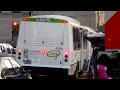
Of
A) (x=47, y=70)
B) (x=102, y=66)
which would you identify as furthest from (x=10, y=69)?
(x=47, y=70)

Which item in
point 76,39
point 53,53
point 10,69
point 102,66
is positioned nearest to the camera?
point 102,66

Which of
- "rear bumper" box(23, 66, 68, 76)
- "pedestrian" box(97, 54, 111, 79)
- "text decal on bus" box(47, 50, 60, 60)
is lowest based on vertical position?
"rear bumper" box(23, 66, 68, 76)

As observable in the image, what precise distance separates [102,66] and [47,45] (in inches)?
309

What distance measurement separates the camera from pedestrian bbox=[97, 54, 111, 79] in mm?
5320

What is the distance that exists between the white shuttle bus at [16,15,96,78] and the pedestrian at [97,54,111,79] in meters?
6.78

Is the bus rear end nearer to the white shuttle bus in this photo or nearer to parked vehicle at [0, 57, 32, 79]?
the white shuttle bus

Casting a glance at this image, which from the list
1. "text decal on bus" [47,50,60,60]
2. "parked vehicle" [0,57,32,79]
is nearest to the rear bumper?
"text decal on bus" [47,50,60,60]

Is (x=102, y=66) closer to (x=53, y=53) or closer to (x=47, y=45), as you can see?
(x=53, y=53)

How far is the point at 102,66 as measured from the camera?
5609 mm

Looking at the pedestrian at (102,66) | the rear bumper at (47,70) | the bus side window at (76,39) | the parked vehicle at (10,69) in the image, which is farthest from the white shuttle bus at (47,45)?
the pedestrian at (102,66)

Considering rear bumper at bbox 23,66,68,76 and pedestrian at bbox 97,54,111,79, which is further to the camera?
rear bumper at bbox 23,66,68,76

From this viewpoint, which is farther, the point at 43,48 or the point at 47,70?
the point at 43,48

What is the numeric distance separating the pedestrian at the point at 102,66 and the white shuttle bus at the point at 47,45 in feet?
22.3

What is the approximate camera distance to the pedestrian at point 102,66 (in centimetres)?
532
